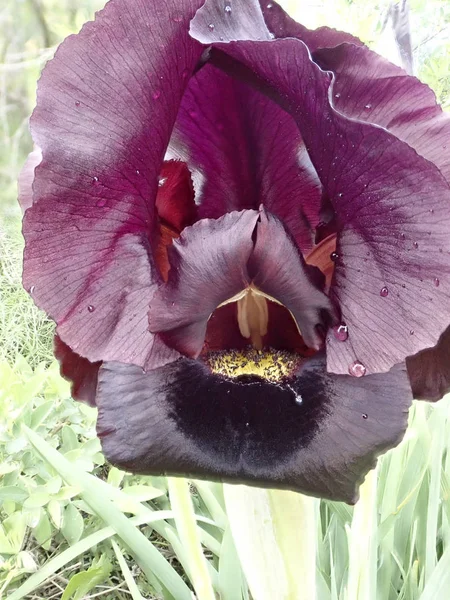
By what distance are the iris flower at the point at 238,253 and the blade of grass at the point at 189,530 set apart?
0.36 ft

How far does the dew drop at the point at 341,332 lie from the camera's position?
343 mm

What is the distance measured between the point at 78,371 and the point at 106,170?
0.13 metres

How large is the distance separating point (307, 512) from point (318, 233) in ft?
0.60

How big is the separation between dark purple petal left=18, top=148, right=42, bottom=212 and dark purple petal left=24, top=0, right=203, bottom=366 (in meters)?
0.04

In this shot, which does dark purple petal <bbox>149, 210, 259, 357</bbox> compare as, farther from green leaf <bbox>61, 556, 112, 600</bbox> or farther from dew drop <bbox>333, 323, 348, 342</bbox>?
green leaf <bbox>61, 556, 112, 600</bbox>

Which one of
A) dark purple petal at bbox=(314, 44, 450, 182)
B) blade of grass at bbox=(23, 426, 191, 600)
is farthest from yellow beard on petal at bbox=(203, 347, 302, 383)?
blade of grass at bbox=(23, 426, 191, 600)

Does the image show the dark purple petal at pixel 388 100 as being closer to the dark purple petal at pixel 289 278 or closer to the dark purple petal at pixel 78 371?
the dark purple petal at pixel 289 278

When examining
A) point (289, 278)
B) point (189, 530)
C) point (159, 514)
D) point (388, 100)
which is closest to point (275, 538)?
point (189, 530)

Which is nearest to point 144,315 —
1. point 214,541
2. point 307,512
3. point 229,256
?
point 229,256

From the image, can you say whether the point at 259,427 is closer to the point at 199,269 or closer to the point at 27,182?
the point at 199,269

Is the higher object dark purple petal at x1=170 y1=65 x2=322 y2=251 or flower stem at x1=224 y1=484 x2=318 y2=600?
dark purple petal at x1=170 y1=65 x2=322 y2=251

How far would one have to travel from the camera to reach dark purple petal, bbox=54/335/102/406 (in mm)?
387

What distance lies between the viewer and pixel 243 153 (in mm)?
418

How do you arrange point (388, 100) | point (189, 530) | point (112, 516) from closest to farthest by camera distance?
point (388, 100), point (189, 530), point (112, 516)
